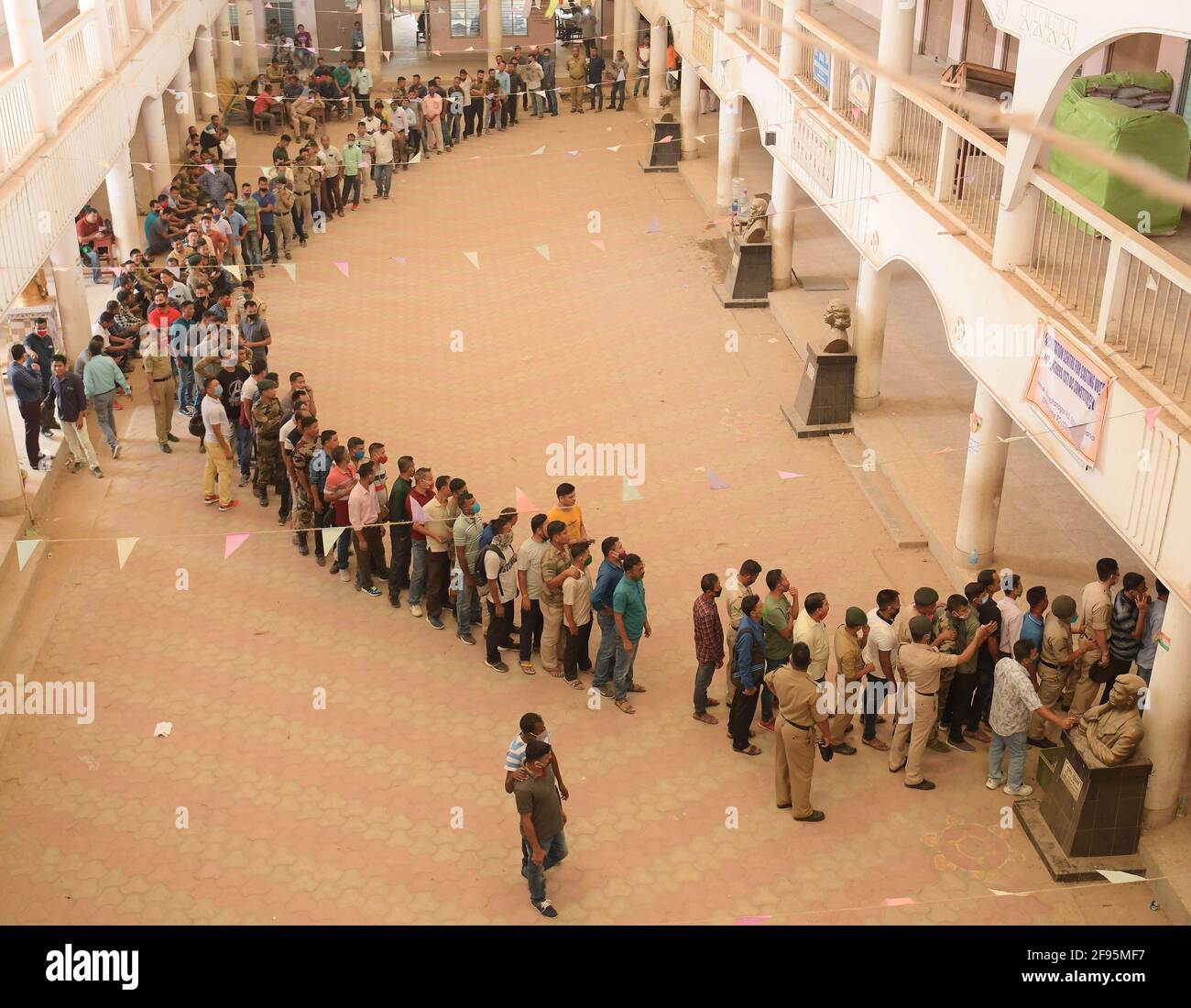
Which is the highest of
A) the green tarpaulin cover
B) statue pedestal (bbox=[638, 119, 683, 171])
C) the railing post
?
the green tarpaulin cover

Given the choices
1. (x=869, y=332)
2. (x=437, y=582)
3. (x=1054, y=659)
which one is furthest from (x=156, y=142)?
(x=1054, y=659)

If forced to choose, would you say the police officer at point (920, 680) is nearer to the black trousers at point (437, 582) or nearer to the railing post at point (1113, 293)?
the railing post at point (1113, 293)

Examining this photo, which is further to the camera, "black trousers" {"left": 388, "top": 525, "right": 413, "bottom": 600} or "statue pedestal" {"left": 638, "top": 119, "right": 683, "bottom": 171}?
"statue pedestal" {"left": 638, "top": 119, "right": 683, "bottom": 171}

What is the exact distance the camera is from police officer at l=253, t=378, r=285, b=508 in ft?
44.0

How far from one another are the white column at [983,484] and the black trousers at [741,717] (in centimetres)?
305

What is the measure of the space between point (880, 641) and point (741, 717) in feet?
4.08

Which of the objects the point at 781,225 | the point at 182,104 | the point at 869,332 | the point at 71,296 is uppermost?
the point at 182,104

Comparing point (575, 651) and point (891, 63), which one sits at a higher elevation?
point (891, 63)

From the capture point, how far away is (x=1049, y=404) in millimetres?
10016

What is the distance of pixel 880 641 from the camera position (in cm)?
988

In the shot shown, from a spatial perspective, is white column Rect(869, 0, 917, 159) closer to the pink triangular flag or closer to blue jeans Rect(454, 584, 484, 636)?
the pink triangular flag

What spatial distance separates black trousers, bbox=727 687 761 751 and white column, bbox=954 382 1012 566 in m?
3.05

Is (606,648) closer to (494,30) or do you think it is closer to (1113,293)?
(1113,293)

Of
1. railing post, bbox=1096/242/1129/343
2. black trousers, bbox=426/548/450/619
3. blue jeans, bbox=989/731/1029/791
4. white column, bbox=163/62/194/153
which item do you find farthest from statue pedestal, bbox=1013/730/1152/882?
white column, bbox=163/62/194/153
